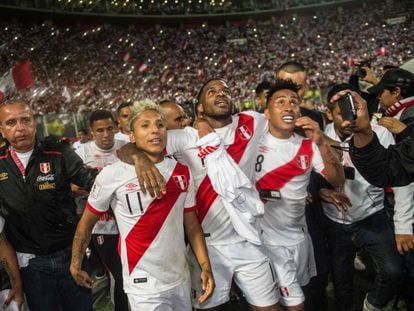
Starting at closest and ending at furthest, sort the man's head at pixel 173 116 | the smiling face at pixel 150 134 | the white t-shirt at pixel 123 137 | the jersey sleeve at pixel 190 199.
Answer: the smiling face at pixel 150 134 → the jersey sleeve at pixel 190 199 → the man's head at pixel 173 116 → the white t-shirt at pixel 123 137

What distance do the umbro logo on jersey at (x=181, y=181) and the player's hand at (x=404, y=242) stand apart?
1.84 metres

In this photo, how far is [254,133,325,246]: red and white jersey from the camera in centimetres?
344

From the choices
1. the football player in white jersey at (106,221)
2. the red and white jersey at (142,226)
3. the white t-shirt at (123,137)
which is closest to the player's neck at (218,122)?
the red and white jersey at (142,226)

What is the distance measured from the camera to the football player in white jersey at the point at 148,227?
280 centimetres

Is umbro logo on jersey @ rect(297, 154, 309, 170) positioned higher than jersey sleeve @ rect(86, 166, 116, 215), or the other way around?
jersey sleeve @ rect(86, 166, 116, 215)

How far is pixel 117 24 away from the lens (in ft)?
117

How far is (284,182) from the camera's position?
A: 3.45m

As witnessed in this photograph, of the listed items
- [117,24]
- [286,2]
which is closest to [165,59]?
[117,24]

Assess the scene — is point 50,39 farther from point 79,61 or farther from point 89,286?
point 89,286

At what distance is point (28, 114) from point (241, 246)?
6.25 feet

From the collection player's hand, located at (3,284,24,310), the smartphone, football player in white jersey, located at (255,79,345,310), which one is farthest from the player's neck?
player's hand, located at (3,284,24,310)

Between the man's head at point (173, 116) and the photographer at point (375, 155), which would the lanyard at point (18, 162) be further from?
the photographer at point (375, 155)

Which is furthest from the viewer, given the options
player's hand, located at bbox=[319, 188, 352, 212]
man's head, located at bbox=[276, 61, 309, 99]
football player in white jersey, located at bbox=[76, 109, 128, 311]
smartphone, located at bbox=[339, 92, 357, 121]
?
man's head, located at bbox=[276, 61, 309, 99]

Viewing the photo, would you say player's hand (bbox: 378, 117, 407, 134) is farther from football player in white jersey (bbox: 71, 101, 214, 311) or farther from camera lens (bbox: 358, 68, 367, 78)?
camera lens (bbox: 358, 68, 367, 78)
